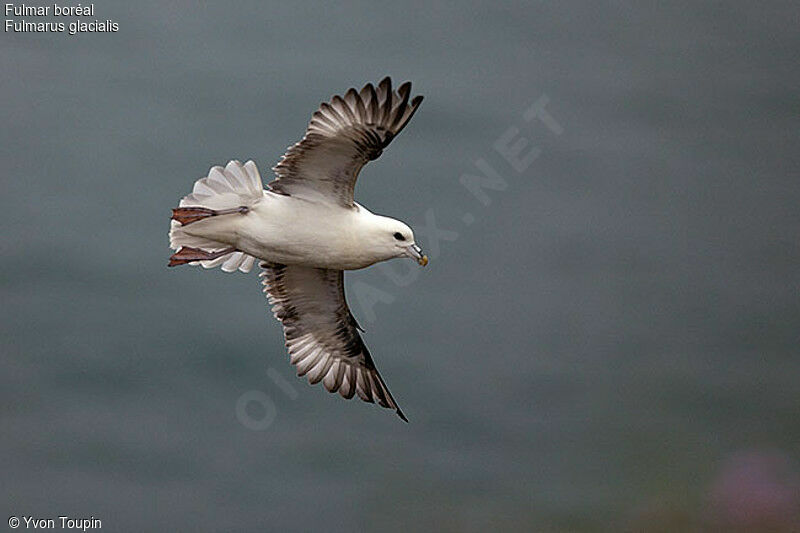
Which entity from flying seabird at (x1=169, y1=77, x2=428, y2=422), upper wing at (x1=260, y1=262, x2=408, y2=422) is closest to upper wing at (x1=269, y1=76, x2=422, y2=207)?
flying seabird at (x1=169, y1=77, x2=428, y2=422)

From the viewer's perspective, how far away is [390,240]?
23.9ft

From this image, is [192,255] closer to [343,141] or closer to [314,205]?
[314,205]

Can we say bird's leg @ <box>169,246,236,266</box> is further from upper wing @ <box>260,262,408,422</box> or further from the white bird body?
upper wing @ <box>260,262,408,422</box>

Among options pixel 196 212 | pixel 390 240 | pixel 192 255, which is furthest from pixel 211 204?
pixel 390 240

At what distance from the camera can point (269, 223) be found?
7.31 meters

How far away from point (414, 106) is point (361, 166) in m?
0.44

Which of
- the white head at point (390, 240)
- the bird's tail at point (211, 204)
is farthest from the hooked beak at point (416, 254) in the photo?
the bird's tail at point (211, 204)

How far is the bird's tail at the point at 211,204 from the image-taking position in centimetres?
736

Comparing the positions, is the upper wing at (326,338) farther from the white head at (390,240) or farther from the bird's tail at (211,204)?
the white head at (390,240)

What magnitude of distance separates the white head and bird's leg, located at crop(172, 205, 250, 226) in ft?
2.19

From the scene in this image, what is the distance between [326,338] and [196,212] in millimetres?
1309

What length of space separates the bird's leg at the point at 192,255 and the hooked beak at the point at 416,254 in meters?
0.97

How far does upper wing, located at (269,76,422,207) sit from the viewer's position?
707cm

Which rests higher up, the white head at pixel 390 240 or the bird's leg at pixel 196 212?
the bird's leg at pixel 196 212
